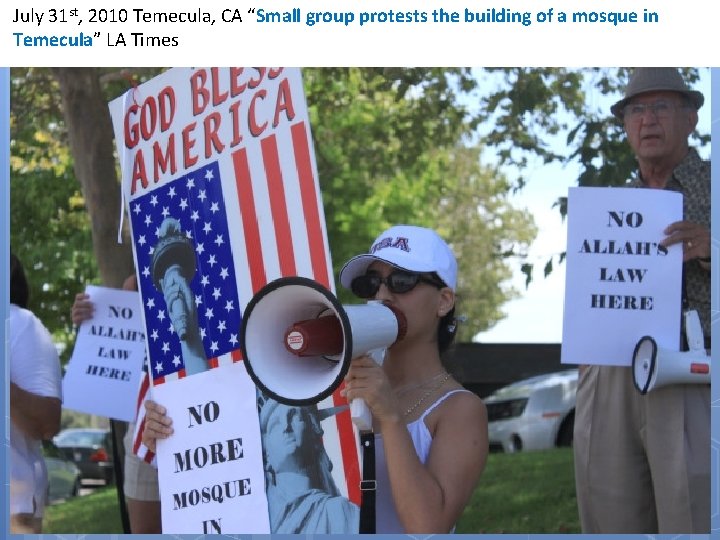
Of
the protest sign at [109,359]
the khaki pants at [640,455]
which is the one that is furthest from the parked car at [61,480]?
the khaki pants at [640,455]

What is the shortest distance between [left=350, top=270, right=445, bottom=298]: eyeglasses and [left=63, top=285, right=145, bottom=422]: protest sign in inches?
140

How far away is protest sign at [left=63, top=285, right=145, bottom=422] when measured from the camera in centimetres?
643

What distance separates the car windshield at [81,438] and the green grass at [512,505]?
12302 mm

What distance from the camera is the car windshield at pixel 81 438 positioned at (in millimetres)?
24188

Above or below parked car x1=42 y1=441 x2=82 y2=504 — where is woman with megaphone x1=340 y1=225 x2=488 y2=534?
above

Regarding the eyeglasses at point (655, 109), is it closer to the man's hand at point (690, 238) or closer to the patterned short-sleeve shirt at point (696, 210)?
the patterned short-sleeve shirt at point (696, 210)

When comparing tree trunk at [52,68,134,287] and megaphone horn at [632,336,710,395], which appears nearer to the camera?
megaphone horn at [632,336,710,395]

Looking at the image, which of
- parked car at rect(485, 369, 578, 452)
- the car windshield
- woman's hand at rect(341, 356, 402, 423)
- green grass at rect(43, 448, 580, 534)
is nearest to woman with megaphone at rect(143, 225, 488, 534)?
woman's hand at rect(341, 356, 402, 423)

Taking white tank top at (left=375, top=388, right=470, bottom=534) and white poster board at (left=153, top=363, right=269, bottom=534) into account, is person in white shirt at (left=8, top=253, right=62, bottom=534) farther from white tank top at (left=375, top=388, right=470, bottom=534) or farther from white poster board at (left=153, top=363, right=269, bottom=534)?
white tank top at (left=375, top=388, right=470, bottom=534)

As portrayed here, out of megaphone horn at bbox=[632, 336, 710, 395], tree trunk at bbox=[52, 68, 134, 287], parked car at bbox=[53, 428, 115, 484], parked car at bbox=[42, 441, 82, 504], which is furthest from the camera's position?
parked car at bbox=[53, 428, 115, 484]

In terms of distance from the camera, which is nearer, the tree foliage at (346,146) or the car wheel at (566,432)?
the tree foliage at (346,146)

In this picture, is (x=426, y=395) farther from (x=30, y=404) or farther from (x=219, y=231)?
(x=30, y=404)

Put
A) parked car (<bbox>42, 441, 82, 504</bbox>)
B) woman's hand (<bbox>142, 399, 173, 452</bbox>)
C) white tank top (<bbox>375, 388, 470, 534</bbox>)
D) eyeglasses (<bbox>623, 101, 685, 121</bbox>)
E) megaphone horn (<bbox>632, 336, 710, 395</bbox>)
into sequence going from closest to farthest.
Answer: white tank top (<bbox>375, 388, 470, 534</bbox>)
woman's hand (<bbox>142, 399, 173, 452</bbox>)
megaphone horn (<bbox>632, 336, 710, 395</bbox>)
eyeglasses (<bbox>623, 101, 685, 121</bbox>)
parked car (<bbox>42, 441, 82, 504</bbox>)

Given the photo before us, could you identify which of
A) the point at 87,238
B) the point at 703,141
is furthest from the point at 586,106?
the point at 87,238
